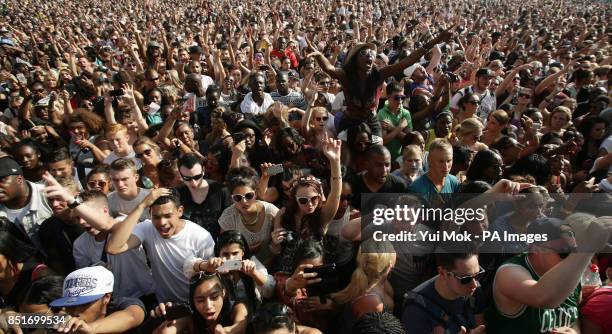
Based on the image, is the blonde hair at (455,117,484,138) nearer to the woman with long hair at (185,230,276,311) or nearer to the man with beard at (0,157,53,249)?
the woman with long hair at (185,230,276,311)

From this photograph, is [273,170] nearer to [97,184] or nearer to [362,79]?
[97,184]

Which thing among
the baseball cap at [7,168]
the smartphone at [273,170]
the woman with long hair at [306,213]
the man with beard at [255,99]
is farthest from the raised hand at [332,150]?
the man with beard at [255,99]

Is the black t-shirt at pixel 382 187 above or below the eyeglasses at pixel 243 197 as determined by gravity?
above

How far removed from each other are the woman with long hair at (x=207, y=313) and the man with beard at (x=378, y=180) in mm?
1475

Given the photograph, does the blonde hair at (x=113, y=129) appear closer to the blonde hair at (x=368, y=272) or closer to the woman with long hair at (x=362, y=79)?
the woman with long hair at (x=362, y=79)

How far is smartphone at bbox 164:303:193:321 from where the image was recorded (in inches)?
93.3

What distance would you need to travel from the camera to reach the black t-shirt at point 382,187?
11.5 feet

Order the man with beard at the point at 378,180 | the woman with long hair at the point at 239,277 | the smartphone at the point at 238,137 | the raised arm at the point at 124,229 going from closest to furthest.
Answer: the woman with long hair at the point at 239,277 → the raised arm at the point at 124,229 → the man with beard at the point at 378,180 → the smartphone at the point at 238,137

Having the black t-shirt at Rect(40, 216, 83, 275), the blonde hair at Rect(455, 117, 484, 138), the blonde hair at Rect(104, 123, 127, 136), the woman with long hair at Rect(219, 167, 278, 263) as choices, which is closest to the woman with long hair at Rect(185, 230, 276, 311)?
the woman with long hair at Rect(219, 167, 278, 263)

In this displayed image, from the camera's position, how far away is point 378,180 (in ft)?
11.7

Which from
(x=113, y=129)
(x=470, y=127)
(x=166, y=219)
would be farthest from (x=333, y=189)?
(x=113, y=129)

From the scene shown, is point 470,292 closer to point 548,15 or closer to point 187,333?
point 187,333

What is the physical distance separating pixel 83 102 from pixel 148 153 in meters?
2.61

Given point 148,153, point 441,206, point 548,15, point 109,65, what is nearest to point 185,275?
point 148,153
